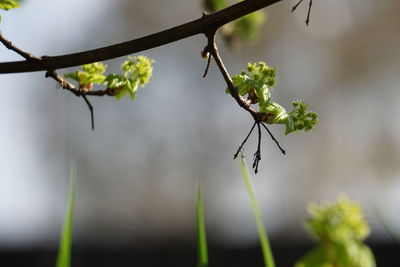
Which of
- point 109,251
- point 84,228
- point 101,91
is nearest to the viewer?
point 101,91

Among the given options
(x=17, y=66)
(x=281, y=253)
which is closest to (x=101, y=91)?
(x=17, y=66)

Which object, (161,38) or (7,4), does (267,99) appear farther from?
(7,4)

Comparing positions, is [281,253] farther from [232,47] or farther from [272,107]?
[272,107]

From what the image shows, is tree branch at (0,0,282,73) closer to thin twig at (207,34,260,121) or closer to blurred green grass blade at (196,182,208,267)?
thin twig at (207,34,260,121)

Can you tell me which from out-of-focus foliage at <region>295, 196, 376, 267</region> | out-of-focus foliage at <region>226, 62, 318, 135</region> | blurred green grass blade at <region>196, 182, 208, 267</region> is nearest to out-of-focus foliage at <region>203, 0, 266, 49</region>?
out-of-focus foliage at <region>226, 62, 318, 135</region>

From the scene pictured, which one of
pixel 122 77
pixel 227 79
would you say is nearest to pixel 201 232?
pixel 227 79
